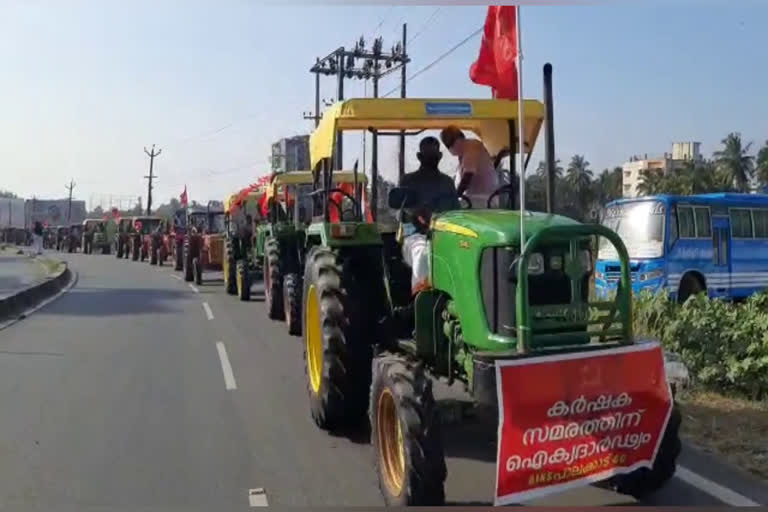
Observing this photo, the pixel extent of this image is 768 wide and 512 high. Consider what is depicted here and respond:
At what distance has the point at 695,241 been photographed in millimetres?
18281

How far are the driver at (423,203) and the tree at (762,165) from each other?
59.3 metres

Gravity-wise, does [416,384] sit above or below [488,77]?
below

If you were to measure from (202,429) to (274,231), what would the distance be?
8757 millimetres

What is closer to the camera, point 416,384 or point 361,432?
point 416,384

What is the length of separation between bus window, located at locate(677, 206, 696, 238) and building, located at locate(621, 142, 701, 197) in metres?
63.3

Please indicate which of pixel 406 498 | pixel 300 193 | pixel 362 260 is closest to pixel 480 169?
pixel 362 260

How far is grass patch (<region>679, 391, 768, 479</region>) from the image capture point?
21.2ft

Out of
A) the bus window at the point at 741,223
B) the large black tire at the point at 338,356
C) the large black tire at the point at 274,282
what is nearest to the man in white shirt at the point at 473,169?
the large black tire at the point at 338,356

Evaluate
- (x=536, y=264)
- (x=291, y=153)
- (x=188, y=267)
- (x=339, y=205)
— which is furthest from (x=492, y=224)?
(x=291, y=153)

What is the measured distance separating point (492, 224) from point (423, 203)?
1138 mm

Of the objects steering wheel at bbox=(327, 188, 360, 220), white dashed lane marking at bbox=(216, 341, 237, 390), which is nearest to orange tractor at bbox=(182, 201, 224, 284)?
white dashed lane marking at bbox=(216, 341, 237, 390)

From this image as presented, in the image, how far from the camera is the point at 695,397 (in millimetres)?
8258

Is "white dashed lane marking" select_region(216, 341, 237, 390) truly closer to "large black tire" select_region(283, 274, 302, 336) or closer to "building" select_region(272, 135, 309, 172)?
"large black tire" select_region(283, 274, 302, 336)

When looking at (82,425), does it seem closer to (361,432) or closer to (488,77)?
(361,432)
